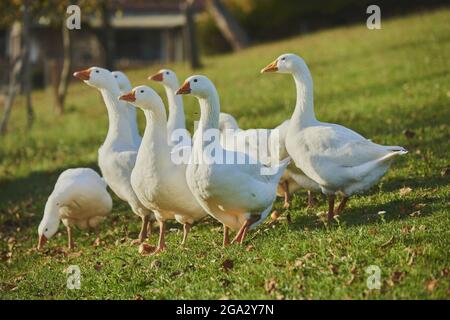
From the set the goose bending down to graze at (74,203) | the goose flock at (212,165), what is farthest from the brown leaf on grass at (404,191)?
the goose bending down to graze at (74,203)

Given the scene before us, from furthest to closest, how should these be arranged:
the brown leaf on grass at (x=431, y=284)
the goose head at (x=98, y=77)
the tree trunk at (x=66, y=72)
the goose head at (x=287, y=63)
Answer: the tree trunk at (x=66, y=72) < the goose head at (x=98, y=77) < the goose head at (x=287, y=63) < the brown leaf on grass at (x=431, y=284)

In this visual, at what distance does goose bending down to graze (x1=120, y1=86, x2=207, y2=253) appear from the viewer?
319 inches

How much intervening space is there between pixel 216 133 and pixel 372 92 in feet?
31.4

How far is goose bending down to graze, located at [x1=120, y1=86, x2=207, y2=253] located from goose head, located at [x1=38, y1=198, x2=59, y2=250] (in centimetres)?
171

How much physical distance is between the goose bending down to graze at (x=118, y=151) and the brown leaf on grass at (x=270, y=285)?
9.73ft

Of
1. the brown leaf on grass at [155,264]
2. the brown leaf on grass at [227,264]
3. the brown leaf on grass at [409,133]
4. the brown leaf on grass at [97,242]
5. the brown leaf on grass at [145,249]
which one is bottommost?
the brown leaf on grass at [97,242]

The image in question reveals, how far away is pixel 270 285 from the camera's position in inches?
248

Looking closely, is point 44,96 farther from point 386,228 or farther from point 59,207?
point 386,228

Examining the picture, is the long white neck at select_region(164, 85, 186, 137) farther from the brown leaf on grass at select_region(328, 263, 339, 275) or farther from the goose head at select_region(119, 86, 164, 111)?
the brown leaf on grass at select_region(328, 263, 339, 275)

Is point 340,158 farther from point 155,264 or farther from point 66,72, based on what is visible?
point 66,72

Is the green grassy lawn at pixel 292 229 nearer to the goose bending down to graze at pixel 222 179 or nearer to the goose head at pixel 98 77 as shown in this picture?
the goose bending down to graze at pixel 222 179

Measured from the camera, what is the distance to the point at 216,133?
7.74 m

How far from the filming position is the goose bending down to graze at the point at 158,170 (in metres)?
8.10
